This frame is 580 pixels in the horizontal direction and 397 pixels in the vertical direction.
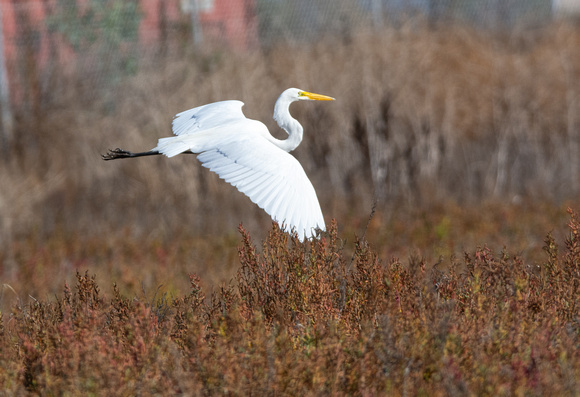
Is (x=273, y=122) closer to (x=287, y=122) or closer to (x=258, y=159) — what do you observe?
(x=287, y=122)

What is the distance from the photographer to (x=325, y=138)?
9.50 metres

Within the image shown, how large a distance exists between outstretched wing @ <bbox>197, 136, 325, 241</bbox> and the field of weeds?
119 mm

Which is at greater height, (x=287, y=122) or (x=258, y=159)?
(x=287, y=122)

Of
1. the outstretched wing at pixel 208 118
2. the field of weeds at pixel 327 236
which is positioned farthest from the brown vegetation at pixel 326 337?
the outstretched wing at pixel 208 118

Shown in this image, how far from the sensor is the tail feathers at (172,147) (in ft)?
14.2

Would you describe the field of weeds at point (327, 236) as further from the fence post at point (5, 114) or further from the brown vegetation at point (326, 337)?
the fence post at point (5, 114)

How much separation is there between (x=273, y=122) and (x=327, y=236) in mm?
5895

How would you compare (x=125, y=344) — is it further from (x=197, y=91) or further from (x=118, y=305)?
(x=197, y=91)

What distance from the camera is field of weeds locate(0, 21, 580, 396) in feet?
9.87

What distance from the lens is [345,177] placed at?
31.4 feet

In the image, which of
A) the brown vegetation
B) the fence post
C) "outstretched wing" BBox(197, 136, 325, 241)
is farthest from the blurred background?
the brown vegetation

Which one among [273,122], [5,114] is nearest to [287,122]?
[273,122]

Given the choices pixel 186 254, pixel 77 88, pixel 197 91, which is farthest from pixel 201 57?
pixel 186 254

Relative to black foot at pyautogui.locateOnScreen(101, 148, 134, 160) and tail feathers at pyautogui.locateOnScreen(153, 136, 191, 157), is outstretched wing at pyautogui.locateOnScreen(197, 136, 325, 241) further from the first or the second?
black foot at pyautogui.locateOnScreen(101, 148, 134, 160)
